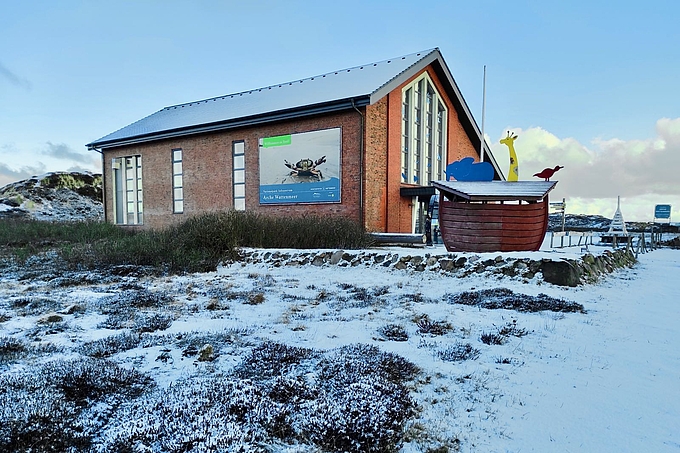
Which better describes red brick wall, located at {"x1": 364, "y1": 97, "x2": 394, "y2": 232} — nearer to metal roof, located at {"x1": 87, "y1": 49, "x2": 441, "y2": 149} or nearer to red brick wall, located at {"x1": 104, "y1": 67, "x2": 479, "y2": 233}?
red brick wall, located at {"x1": 104, "y1": 67, "x2": 479, "y2": 233}

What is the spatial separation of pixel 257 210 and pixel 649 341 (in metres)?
12.6

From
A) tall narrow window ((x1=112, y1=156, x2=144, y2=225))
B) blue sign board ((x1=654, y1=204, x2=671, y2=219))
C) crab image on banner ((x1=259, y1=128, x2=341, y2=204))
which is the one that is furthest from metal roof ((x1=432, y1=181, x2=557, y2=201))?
blue sign board ((x1=654, y1=204, x2=671, y2=219))

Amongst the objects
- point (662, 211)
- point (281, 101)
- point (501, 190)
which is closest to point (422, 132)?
point (281, 101)

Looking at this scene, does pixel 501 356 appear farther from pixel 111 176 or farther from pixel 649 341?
pixel 111 176

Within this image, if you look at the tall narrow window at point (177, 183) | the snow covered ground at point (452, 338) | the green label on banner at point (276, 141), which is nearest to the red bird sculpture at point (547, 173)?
the snow covered ground at point (452, 338)

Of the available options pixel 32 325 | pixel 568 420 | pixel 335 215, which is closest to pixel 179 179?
pixel 335 215

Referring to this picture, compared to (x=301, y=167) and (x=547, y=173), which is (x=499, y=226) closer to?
(x=547, y=173)

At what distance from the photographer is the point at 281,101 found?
14.9 meters

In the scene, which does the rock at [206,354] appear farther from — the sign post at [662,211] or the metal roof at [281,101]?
the sign post at [662,211]

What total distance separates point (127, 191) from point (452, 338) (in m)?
19.9

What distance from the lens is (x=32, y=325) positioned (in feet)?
12.2

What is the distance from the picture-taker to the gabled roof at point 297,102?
12.6 metres

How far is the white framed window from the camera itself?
1459cm

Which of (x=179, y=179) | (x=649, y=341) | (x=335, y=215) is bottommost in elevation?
(x=649, y=341)
